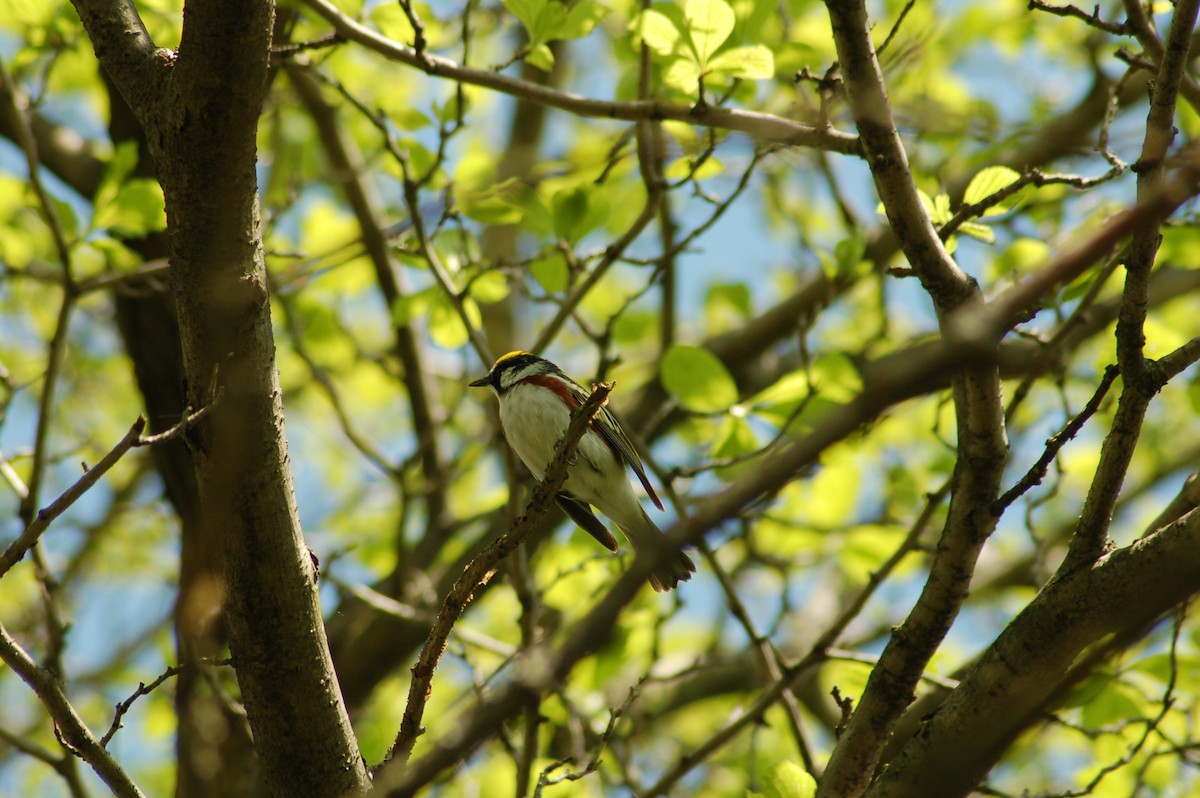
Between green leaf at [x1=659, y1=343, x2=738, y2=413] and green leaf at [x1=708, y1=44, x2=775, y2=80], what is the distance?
1.15 metres

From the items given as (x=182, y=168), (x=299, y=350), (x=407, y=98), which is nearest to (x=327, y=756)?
(x=182, y=168)

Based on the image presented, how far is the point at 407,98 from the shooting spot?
819cm

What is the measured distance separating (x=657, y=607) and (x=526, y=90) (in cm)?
284

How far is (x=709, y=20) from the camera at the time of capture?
11.0 feet

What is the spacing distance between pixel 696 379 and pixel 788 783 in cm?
166

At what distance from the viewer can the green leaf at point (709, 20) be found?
3344 millimetres

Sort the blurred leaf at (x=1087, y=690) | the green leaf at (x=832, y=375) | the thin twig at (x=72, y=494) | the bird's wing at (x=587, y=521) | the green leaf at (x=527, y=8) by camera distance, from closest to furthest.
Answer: the thin twig at (x=72, y=494)
the blurred leaf at (x=1087, y=690)
the green leaf at (x=527, y=8)
the green leaf at (x=832, y=375)
the bird's wing at (x=587, y=521)

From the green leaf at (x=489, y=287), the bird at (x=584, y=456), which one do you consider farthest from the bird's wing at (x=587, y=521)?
the green leaf at (x=489, y=287)

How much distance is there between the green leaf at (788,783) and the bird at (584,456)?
62.6 inches

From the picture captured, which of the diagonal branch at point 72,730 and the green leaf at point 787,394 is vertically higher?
the green leaf at point 787,394

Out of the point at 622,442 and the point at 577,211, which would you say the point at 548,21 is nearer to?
the point at 577,211

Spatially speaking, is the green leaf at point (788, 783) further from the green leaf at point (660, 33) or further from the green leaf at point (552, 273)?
the green leaf at point (660, 33)

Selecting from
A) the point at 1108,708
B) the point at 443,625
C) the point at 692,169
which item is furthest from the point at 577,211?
the point at 1108,708

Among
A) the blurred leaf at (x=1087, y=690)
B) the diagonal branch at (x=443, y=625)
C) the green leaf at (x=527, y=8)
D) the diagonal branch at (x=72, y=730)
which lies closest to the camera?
the diagonal branch at (x=72, y=730)
